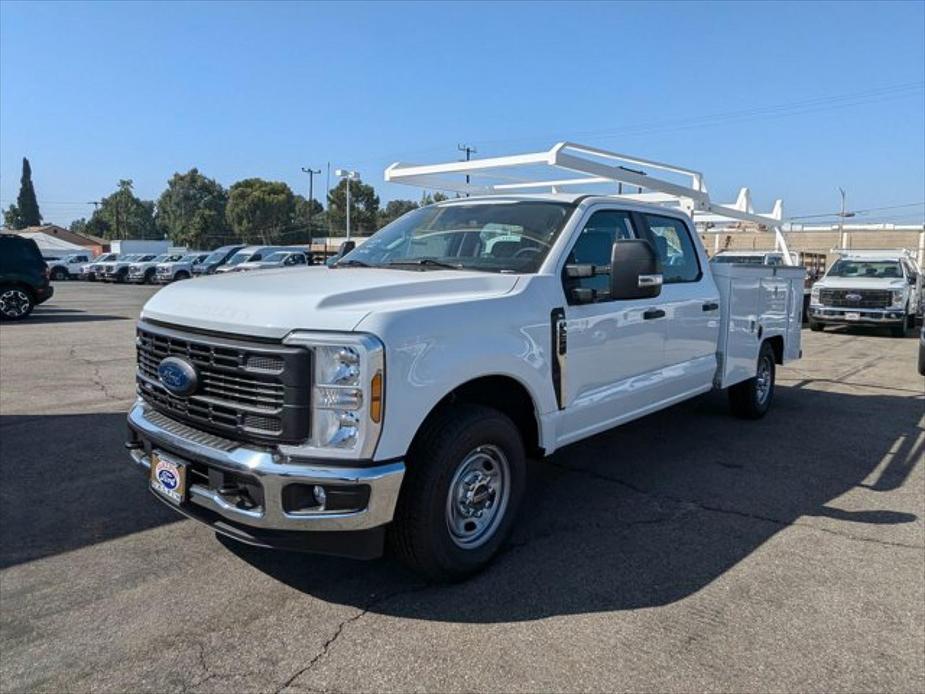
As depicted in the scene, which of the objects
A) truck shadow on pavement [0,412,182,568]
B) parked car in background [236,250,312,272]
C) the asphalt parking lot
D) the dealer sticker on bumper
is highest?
parked car in background [236,250,312,272]

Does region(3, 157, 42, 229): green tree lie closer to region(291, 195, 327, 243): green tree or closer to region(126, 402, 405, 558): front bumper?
region(291, 195, 327, 243): green tree

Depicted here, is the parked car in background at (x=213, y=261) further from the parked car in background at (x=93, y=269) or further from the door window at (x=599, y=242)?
the door window at (x=599, y=242)

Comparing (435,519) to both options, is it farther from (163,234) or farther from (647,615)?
(163,234)

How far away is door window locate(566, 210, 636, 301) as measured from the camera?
4.32 m

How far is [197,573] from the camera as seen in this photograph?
368cm

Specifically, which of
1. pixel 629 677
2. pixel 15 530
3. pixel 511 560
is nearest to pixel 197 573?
pixel 15 530

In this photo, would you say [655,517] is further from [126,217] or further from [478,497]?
[126,217]

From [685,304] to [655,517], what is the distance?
5.79 feet

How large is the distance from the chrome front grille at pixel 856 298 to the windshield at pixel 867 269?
118 cm

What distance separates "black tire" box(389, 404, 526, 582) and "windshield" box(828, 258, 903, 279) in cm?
1650

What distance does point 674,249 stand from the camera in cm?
568

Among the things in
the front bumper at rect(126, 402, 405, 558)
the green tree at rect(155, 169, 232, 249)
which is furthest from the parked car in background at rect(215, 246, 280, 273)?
the green tree at rect(155, 169, 232, 249)

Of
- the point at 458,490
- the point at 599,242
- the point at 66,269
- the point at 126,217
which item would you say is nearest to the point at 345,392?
the point at 458,490

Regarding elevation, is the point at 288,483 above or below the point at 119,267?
below
